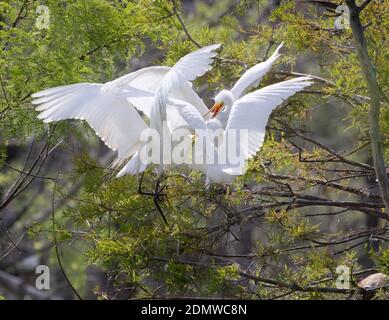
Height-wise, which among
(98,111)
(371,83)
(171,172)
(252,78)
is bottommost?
(371,83)

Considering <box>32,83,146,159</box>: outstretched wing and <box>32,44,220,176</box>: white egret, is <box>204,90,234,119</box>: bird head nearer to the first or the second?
<box>32,44,220,176</box>: white egret

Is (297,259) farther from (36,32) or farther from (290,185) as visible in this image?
(36,32)

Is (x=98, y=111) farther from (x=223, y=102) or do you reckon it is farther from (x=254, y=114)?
(x=254, y=114)

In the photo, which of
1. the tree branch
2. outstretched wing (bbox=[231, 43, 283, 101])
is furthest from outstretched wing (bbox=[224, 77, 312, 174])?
the tree branch

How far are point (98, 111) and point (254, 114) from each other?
32.7 inches

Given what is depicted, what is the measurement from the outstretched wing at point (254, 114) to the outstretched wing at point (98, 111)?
58 centimetres

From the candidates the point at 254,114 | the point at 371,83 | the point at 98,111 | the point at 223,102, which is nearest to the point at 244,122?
the point at 254,114

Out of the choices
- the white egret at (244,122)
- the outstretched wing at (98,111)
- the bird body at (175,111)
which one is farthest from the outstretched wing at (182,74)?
the outstretched wing at (98,111)

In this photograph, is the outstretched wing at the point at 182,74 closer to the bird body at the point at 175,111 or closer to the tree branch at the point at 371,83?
the bird body at the point at 175,111

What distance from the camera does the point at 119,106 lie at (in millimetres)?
4629

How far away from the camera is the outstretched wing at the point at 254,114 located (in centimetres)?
414

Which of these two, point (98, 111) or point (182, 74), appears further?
point (98, 111)

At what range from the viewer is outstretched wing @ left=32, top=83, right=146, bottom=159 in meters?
4.33

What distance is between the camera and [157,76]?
478 cm
